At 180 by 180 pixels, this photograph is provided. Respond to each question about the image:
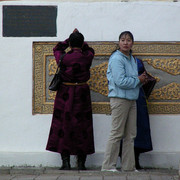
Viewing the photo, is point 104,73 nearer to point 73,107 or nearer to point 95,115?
point 95,115

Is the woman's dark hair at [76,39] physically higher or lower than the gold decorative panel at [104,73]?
higher

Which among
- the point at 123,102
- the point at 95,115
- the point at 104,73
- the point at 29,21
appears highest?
the point at 29,21

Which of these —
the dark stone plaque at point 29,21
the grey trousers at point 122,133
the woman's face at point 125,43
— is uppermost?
the dark stone plaque at point 29,21

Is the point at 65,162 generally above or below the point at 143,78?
below

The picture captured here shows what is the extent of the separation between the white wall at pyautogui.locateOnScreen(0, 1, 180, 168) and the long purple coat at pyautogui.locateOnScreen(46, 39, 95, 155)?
40 cm

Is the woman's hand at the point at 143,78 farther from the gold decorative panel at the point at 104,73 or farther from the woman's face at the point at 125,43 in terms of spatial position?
the gold decorative panel at the point at 104,73

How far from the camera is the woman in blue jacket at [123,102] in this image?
5621 mm

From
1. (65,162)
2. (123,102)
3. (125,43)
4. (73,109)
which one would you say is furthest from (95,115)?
(125,43)

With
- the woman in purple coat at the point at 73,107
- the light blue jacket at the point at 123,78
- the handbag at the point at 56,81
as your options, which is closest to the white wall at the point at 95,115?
the woman in purple coat at the point at 73,107

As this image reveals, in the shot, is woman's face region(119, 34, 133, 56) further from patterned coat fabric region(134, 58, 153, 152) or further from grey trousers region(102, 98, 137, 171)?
grey trousers region(102, 98, 137, 171)

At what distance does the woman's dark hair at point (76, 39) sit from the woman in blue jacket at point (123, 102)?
0.52 metres

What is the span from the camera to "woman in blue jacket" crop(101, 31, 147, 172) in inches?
221

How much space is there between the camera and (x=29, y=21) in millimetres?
6531

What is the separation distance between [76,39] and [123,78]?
0.86 m
